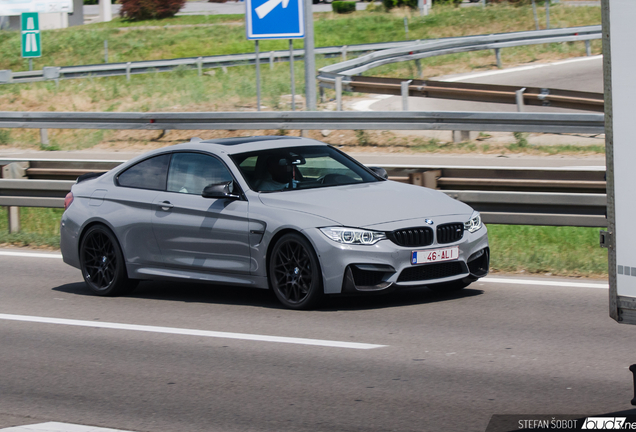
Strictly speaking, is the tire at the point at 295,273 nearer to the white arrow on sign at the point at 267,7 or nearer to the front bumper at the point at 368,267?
the front bumper at the point at 368,267

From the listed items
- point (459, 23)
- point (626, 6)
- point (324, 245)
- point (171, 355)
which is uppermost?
point (459, 23)

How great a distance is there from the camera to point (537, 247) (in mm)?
11352

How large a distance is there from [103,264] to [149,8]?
5684 cm

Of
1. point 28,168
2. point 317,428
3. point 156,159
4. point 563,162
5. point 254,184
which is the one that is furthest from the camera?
point 563,162

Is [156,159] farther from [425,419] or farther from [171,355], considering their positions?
[425,419]

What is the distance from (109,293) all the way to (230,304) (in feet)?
4.46

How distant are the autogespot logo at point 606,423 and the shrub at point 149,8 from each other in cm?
6227

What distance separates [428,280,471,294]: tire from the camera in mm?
8688

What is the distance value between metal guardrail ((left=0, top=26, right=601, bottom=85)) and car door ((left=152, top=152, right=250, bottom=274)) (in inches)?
575

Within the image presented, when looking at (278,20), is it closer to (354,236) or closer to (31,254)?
(31,254)

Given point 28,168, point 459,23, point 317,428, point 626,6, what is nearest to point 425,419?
point 317,428

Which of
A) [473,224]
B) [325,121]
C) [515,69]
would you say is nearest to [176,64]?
[515,69]

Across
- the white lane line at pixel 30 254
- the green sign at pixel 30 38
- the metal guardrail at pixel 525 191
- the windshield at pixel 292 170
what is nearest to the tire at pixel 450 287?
the windshield at pixel 292 170

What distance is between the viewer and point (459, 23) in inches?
1766
